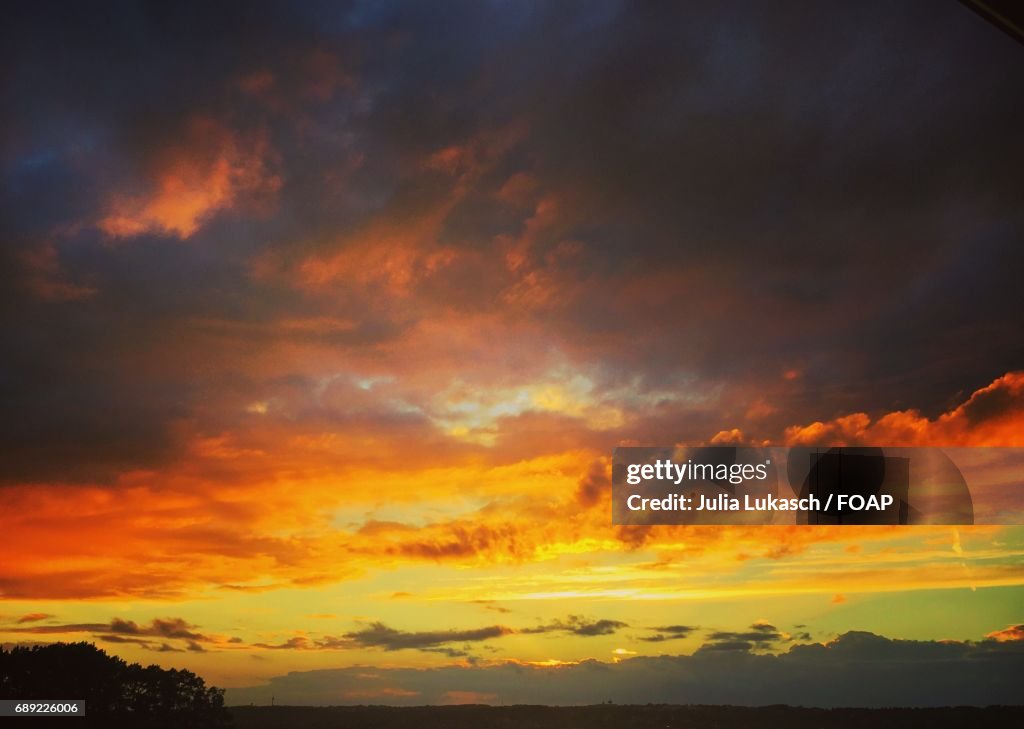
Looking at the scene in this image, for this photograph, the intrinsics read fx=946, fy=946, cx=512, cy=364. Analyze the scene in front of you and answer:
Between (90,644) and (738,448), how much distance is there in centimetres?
497

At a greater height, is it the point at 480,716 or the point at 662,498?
the point at 662,498

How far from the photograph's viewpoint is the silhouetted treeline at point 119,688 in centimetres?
676

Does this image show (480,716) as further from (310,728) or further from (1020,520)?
(1020,520)

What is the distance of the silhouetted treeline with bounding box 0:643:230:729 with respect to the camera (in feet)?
22.2

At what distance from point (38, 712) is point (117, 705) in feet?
1.81

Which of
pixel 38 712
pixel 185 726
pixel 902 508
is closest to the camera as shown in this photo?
pixel 902 508

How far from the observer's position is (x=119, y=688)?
22.6ft

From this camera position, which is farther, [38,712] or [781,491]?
[781,491]

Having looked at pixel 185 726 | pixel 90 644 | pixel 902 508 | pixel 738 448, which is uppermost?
pixel 738 448

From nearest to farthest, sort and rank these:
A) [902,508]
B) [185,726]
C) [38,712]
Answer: [902,508]
[38,712]
[185,726]

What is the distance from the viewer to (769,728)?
6.97m

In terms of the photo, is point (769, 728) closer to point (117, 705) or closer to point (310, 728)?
point (310, 728)

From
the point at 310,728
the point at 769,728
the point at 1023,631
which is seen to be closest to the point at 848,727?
the point at 769,728

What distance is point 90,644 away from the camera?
6.93 m
